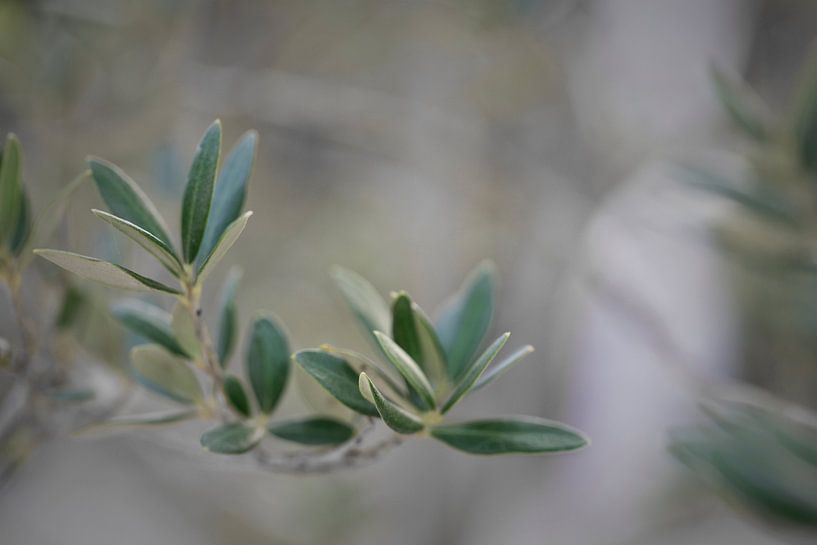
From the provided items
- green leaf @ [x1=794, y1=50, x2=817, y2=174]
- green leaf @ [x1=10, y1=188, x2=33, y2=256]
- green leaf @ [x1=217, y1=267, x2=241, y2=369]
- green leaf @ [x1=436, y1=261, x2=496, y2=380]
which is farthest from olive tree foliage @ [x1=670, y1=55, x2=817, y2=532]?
green leaf @ [x1=10, y1=188, x2=33, y2=256]

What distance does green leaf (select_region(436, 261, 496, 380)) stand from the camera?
13.8 inches

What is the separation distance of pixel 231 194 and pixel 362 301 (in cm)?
9

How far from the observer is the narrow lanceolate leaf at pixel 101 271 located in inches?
10.2

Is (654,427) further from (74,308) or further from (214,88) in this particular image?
(74,308)

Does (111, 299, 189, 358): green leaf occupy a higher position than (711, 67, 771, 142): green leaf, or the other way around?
(711, 67, 771, 142): green leaf

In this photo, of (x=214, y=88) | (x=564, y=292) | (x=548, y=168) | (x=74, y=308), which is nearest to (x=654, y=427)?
(x=564, y=292)

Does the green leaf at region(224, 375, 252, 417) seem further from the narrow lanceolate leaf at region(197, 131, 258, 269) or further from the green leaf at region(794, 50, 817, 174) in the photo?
the green leaf at region(794, 50, 817, 174)

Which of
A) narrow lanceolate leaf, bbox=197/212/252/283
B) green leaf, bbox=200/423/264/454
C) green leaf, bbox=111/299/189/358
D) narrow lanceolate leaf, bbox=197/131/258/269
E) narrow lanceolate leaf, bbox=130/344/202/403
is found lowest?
green leaf, bbox=200/423/264/454

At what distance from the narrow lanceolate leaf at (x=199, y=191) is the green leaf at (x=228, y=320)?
0.08 metres

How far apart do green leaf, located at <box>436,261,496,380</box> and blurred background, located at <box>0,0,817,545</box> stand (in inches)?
14.1

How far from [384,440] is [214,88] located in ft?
2.50

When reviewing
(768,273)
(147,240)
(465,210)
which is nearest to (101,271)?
(147,240)

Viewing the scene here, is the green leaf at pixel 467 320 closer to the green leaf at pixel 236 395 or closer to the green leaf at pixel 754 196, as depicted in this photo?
the green leaf at pixel 236 395

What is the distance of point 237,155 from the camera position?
326mm
